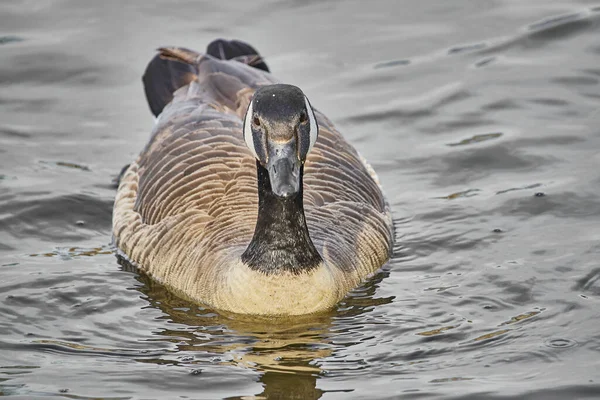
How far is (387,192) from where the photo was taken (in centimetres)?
1309

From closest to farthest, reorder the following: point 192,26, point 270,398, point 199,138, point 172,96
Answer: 1. point 270,398
2. point 199,138
3. point 172,96
4. point 192,26

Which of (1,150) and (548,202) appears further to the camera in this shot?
(1,150)

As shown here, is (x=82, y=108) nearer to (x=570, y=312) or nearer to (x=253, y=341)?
(x=253, y=341)

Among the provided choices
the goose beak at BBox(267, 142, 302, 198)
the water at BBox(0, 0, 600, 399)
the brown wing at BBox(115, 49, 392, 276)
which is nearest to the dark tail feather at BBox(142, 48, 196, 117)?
the brown wing at BBox(115, 49, 392, 276)

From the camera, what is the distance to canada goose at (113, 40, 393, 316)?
9617 millimetres

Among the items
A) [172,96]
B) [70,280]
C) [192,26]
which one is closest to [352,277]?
[70,280]

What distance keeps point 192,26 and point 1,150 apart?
4711 mm

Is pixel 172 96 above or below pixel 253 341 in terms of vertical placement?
above

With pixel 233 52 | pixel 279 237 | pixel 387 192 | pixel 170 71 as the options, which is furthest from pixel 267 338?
pixel 233 52

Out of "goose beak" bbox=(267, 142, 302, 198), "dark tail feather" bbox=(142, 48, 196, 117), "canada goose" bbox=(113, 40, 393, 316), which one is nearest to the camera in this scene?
"goose beak" bbox=(267, 142, 302, 198)

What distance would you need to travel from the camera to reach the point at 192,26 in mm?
17734

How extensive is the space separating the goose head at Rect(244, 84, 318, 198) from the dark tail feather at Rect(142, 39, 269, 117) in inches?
152

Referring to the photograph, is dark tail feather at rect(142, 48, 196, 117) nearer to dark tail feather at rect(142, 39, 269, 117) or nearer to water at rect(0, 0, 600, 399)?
dark tail feather at rect(142, 39, 269, 117)

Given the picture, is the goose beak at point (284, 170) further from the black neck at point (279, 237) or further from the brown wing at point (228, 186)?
the brown wing at point (228, 186)
